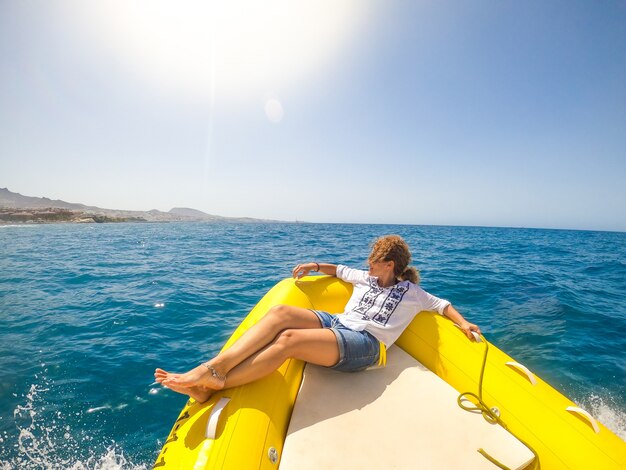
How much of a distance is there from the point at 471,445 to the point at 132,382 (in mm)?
3766

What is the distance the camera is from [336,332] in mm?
2271

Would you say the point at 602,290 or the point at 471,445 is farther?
the point at 602,290

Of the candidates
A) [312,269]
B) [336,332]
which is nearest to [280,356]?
[336,332]

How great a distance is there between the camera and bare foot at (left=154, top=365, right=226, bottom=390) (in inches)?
68.9

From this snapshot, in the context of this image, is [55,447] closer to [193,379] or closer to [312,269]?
[193,379]

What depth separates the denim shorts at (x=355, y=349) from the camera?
7.34 ft

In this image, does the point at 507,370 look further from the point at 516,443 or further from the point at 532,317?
the point at 532,317

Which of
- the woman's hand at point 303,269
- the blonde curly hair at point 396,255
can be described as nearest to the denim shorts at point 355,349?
the blonde curly hair at point 396,255

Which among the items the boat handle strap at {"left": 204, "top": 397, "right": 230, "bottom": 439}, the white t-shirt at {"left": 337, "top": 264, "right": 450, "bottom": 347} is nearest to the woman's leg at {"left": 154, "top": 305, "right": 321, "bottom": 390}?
the boat handle strap at {"left": 204, "top": 397, "right": 230, "bottom": 439}

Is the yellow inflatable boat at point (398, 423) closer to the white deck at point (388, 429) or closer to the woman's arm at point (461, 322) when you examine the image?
the white deck at point (388, 429)

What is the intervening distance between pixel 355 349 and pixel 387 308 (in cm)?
57

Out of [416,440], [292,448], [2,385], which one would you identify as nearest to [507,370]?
[416,440]

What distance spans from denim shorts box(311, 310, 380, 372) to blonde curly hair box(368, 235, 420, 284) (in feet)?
2.59

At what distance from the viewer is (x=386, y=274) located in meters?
2.88
